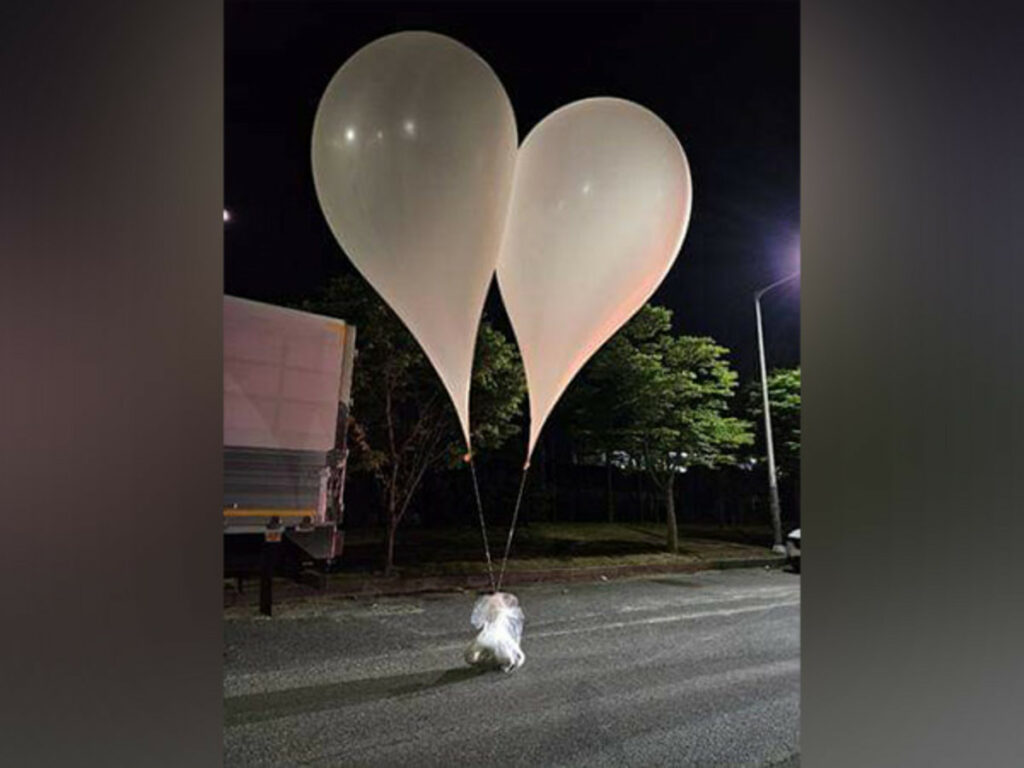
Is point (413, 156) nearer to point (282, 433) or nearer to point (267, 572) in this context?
point (282, 433)

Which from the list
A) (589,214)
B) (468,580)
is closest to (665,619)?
(468,580)

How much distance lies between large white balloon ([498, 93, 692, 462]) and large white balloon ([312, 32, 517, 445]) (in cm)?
18

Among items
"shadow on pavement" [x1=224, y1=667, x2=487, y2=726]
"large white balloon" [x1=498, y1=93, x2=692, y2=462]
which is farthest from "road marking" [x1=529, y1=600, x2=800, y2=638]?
"large white balloon" [x1=498, y1=93, x2=692, y2=462]

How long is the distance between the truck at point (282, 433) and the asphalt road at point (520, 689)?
38 centimetres

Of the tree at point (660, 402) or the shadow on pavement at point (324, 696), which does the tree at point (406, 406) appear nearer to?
the tree at point (660, 402)

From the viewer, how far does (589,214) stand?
2324mm

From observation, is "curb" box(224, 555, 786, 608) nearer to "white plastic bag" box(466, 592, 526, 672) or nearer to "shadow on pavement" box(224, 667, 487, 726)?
"shadow on pavement" box(224, 667, 487, 726)

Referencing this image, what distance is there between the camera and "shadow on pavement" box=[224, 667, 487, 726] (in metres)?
2.64

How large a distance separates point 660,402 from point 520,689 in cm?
414

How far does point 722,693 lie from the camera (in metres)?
2.92

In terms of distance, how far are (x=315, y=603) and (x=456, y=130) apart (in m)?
3.12

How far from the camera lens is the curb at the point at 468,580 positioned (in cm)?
439
